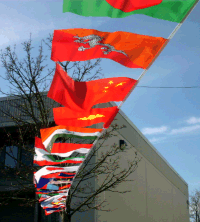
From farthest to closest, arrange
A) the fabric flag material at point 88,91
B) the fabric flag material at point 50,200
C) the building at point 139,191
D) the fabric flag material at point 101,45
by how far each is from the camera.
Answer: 1. the building at point 139,191
2. the fabric flag material at point 50,200
3. the fabric flag material at point 88,91
4. the fabric flag material at point 101,45

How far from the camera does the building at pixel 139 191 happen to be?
18.7 m

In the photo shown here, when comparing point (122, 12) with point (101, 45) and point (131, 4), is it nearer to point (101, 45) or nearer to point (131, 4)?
point (131, 4)

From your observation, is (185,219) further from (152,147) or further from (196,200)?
(196,200)

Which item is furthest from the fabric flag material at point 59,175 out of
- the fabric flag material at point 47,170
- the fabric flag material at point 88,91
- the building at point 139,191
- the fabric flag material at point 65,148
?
the building at point 139,191

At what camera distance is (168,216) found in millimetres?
32219

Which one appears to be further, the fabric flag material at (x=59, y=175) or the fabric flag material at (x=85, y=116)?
the fabric flag material at (x=59, y=175)

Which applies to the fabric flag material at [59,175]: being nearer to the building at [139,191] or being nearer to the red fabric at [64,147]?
the red fabric at [64,147]

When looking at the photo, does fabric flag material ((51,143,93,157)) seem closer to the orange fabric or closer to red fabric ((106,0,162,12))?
the orange fabric

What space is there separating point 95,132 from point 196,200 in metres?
68.5

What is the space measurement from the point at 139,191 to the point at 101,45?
19.0 meters

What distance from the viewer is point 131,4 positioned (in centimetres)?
584

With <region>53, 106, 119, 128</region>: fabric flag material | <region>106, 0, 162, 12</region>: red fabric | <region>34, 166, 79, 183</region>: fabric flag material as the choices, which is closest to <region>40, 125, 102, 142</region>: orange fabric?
<region>53, 106, 119, 128</region>: fabric flag material

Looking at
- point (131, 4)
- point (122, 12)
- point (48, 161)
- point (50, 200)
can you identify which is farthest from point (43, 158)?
point (131, 4)

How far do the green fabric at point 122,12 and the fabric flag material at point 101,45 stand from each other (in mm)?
524
